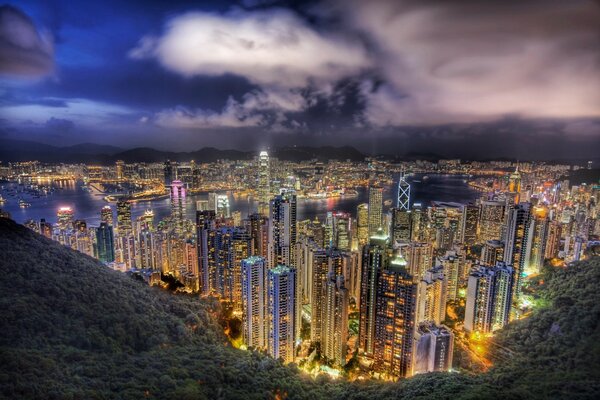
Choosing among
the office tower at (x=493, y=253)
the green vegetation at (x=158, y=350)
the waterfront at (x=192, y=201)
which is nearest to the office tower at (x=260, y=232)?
the green vegetation at (x=158, y=350)

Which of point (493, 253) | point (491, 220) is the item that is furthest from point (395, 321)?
point (491, 220)

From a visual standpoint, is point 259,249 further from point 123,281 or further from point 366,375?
point 366,375

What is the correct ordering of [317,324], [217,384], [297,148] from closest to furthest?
[217,384], [317,324], [297,148]

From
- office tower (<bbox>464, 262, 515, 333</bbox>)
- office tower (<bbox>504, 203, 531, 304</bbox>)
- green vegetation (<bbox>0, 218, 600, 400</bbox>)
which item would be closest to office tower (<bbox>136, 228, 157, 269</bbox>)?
green vegetation (<bbox>0, 218, 600, 400</bbox>)

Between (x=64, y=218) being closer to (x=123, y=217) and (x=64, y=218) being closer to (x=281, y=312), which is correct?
(x=123, y=217)

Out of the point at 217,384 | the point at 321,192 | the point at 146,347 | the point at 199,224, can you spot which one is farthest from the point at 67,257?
the point at 321,192

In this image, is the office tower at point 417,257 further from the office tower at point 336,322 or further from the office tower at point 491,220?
the office tower at point 491,220
